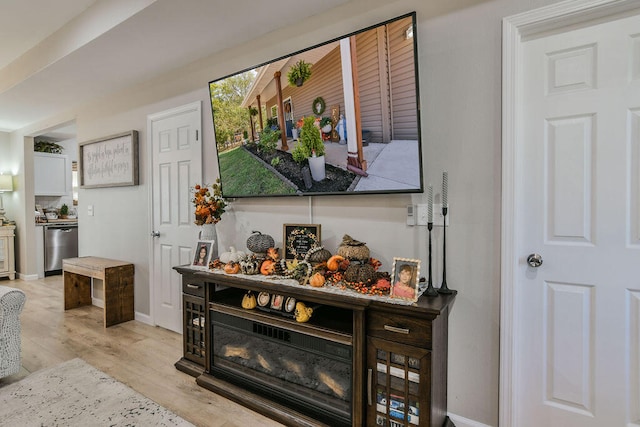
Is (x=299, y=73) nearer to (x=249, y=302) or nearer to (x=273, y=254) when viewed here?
(x=273, y=254)

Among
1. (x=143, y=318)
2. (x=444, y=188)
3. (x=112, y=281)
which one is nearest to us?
(x=444, y=188)

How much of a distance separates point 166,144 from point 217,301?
1.82 meters

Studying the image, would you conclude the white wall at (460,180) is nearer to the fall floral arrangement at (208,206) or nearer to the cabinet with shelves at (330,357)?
the cabinet with shelves at (330,357)

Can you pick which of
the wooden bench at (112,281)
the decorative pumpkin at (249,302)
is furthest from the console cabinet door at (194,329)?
the wooden bench at (112,281)

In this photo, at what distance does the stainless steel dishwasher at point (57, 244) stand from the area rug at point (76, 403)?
4.03 meters

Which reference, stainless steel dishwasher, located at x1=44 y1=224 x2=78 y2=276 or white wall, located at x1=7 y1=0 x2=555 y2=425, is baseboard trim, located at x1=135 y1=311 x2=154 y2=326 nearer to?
white wall, located at x1=7 y1=0 x2=555 y2=425

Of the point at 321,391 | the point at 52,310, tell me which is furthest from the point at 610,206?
the point at 52,310

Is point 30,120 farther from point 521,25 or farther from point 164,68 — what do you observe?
point 521,25

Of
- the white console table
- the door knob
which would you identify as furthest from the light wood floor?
the white console table

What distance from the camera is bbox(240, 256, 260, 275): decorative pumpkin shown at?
220 cm

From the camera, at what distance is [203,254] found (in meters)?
2.66

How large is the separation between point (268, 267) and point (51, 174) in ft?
19.5

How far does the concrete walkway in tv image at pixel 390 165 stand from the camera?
1.85 metres

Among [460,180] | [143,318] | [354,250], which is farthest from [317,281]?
[143,318]
